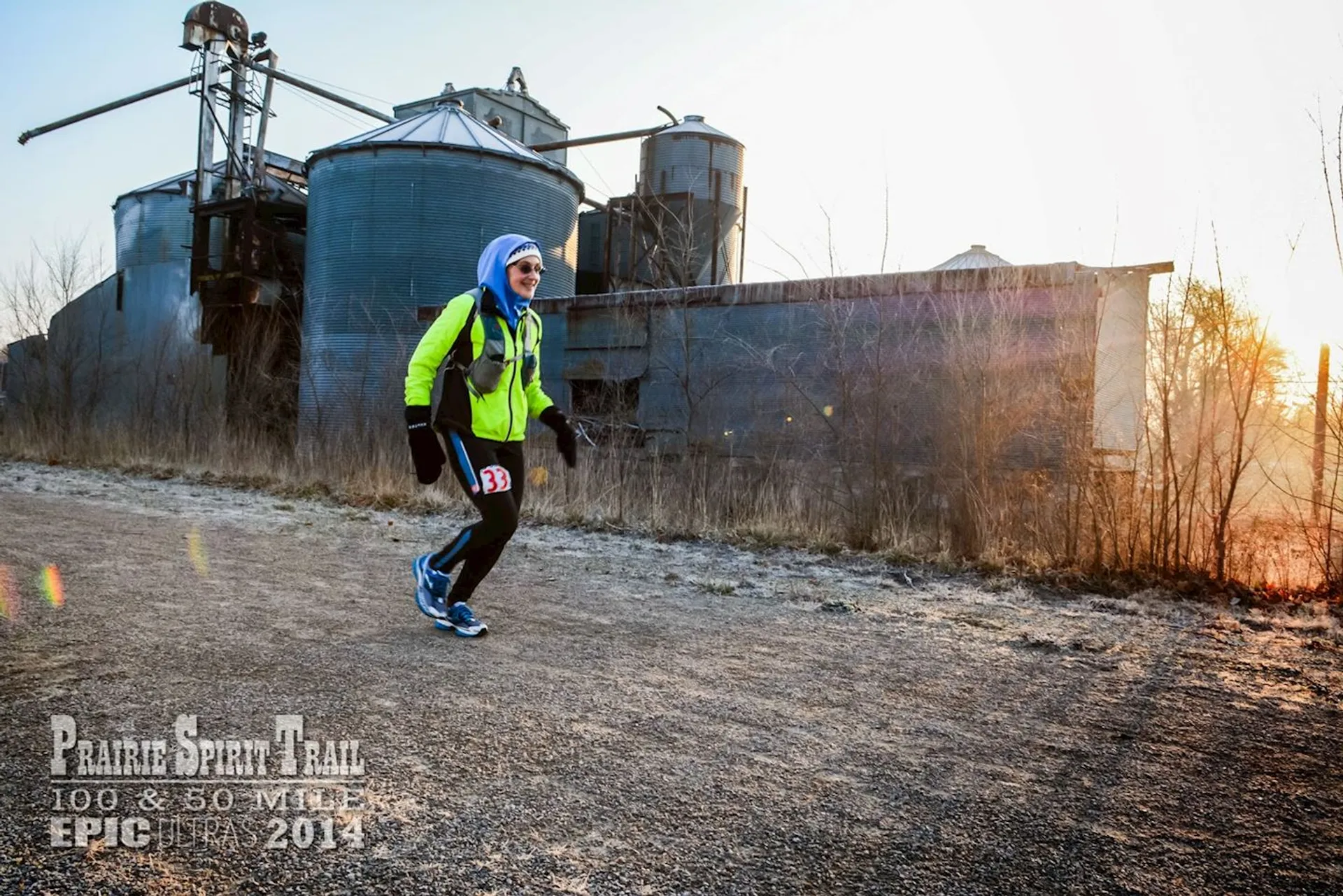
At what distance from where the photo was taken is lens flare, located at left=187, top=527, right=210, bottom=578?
16.8 feet

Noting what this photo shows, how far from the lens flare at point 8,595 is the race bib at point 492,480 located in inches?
Result: 77.9

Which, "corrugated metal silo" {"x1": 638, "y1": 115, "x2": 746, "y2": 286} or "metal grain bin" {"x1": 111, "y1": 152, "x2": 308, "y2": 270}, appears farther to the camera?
"metal grain bin" {"x1": 111, "y1": 152, "x2": 308, "y2": 270}

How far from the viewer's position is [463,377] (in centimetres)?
387

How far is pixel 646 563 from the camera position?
630 cm

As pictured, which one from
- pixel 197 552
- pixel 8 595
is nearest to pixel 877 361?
pixel 197 552

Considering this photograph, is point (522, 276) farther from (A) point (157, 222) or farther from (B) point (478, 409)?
(A) point (157, 222)

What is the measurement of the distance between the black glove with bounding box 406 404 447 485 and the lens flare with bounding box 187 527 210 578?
75.4 inches

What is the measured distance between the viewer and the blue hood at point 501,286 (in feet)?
12.9

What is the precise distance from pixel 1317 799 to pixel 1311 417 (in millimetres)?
4125

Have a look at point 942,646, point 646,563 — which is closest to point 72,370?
point 646,563

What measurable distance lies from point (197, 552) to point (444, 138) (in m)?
12.8

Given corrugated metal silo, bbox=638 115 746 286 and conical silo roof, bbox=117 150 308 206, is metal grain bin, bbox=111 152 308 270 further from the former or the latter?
corrugated metal silo, bbox=638 115 746 286

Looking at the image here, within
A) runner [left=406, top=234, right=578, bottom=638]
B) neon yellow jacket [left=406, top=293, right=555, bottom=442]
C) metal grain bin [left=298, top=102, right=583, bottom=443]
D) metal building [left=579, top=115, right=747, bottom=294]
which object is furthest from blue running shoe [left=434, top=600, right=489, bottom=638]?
metal building [left=579, top=115, right=747, bottom=294]

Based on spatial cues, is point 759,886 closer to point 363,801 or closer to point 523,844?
point 523,844
